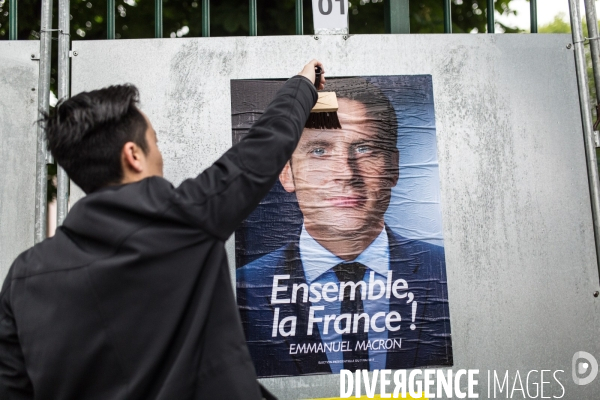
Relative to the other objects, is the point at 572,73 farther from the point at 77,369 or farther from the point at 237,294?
the point at 77,369

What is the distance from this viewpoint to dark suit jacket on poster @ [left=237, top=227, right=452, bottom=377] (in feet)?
9.07

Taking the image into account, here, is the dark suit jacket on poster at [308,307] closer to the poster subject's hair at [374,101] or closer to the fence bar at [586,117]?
the poster subject's hair at [374,101]

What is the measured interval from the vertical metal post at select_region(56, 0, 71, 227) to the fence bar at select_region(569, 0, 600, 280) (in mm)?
2305

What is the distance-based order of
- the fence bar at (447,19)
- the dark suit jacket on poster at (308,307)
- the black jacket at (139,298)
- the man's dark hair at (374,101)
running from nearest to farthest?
the black jacket at (139,298) → the dark suit jacket on poster at (308,307) → the man's dark hair at (374,101) → the fence bar at (447,19)

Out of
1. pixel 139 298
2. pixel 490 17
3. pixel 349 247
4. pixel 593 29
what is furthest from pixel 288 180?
pixel 593 29

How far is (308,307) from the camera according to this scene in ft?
9.13

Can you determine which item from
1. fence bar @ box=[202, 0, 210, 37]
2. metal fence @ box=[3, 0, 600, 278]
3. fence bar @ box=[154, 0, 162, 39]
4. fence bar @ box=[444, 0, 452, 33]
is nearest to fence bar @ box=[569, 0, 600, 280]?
metal fence @ box=[3, 0, 600, 278]

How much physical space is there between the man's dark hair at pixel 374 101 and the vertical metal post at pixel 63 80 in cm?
115

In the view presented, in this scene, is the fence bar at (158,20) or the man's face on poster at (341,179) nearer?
the man's face on poster at (341,179)

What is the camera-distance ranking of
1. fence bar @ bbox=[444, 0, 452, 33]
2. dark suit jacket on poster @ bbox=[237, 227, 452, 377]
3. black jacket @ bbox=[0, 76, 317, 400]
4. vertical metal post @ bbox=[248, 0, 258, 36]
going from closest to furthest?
1. black jacket @ bbox=[0, 76, 317, 400]
2. dark suit jacket on poster @ bbox=[237, 227, 452, 377]
3. vertical metal post @ bbox=[248, 0, 258, 36]
4. fence bar @ bbox=[444, 0, 452, 33]

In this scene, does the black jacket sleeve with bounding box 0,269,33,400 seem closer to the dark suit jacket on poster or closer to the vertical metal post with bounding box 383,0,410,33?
the dark suit jacket on poster

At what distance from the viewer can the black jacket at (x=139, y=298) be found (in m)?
1.46

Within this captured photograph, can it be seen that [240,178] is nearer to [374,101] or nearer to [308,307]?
[308,307]

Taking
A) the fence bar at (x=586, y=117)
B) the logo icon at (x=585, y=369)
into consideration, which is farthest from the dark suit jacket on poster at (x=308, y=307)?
the fence bar at (x=586, y=117)
